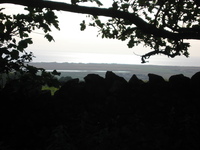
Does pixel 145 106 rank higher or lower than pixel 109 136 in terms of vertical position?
higher

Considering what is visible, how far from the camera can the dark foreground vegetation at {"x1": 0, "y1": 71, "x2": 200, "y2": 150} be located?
171 inches

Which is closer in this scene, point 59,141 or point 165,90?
point 59,141

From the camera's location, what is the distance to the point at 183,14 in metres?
7.92

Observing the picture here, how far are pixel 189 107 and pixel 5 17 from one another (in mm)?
4660

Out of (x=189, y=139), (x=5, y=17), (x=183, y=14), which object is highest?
(x=183, y=14)

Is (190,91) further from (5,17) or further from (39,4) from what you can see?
(5,17)

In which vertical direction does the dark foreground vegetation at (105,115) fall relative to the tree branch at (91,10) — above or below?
below

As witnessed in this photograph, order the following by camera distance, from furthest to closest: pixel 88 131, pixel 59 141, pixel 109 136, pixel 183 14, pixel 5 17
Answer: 1. pixel 183 14
2. pixel 5 17
3. pixel 88 131
4. pixel 109 136
5. pixel 59 141

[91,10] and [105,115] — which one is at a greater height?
[91,10]

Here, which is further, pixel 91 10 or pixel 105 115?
pixel 105 115

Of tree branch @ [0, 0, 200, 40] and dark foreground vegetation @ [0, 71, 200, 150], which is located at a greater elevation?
tree branch @ [0, 0, 200, 40]

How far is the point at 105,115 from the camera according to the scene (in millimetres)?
4941

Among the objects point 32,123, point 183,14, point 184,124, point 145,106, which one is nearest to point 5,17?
point 32,123

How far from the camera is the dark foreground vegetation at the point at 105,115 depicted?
435cm
